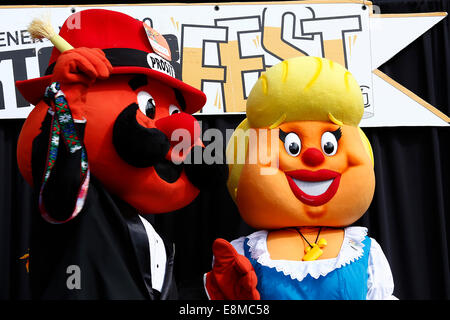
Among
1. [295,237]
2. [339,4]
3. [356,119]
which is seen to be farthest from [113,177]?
[339,4]

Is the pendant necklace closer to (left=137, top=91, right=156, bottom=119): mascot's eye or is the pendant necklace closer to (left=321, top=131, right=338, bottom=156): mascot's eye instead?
(left=321, top=131, right=338, bottom=156): mascot's eye

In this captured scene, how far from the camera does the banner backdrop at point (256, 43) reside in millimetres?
2182

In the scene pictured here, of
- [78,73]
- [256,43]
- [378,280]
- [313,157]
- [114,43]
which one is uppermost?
[256,43]

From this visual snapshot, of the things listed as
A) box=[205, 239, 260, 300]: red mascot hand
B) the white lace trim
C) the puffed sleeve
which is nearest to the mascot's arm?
box=[205, 239, 260, 300]: red mascot hand

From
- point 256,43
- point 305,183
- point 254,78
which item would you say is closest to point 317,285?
point 305,183

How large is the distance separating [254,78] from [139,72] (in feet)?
3.09

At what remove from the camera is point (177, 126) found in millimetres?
1337

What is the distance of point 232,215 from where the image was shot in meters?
2.22

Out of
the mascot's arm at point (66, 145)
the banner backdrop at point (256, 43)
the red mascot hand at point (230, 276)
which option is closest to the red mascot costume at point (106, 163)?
the mascot's arm at point (66, 145)

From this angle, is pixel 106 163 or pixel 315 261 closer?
pixel 106 163

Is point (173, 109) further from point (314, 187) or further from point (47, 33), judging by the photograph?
point (314, 187)

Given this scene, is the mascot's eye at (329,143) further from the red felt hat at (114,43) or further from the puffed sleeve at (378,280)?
the red felt hat at (114,43)

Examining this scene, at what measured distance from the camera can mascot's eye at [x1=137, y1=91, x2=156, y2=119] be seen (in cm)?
137
